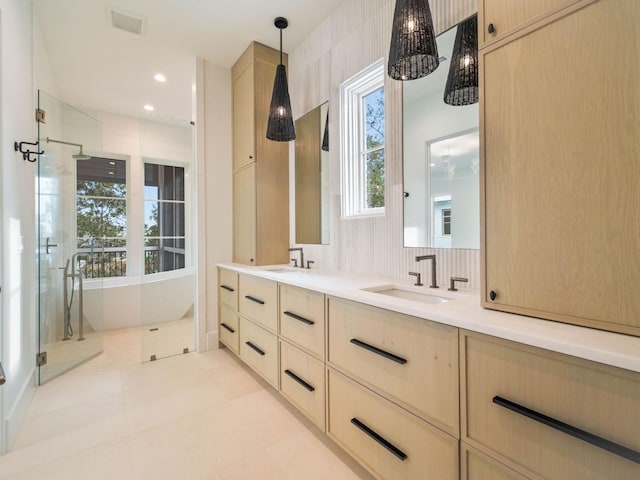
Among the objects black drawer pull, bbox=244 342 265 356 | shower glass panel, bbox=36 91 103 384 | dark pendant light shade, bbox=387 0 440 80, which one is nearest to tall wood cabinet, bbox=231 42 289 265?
black drawer pull, bbox=244 342 265 356

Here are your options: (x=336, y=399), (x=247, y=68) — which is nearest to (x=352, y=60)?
(x=247, y=68)

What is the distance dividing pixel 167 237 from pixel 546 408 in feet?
13.1

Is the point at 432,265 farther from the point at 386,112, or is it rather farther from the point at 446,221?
the point at 386,112

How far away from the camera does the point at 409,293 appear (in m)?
1.63

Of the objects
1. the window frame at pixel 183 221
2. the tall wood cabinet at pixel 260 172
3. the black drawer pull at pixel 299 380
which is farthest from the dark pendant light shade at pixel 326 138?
the window frame at pixel 183 221

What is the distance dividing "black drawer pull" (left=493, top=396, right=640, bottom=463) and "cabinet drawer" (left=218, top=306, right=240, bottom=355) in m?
2.12

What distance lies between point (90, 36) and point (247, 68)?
1.35 m

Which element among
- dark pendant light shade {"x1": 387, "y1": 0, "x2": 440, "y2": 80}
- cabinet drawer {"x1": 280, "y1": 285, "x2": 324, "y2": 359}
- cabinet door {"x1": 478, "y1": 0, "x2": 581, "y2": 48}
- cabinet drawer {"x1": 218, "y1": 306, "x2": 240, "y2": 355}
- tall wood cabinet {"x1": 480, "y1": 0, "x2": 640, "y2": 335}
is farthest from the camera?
cabinet drawer {"x1": 218, "y1": 306, "x2": 240, "y2": 355}

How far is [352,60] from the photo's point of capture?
7.16ft

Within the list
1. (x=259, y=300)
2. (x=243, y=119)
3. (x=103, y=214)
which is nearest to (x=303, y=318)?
(x=259, y=300)

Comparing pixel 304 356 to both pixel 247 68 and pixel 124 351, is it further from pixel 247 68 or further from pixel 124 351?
pixel 247 68

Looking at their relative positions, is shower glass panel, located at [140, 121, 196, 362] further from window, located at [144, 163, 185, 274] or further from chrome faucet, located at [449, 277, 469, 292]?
chrome faucet, located at [449, 277, 469, 292]

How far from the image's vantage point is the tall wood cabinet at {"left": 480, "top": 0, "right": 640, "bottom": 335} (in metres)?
0.79

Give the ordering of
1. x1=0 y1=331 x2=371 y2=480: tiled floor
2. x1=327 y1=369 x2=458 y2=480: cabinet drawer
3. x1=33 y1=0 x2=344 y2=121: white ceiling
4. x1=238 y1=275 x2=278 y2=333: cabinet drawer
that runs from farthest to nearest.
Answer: x1=33 y1=0 x2=344 y2=121: white ceiling < x1=238 y1=275 x2=278 y2=333: cabinet drawer < x1=0 y1=331 x2=371 y2=480: tiled floor < x1=327 y1=369 x2=458 y2=480: cabinet drawer
